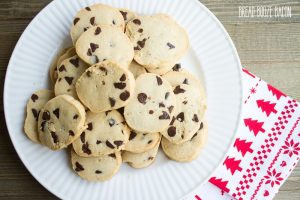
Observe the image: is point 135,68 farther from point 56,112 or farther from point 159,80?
point 56,112

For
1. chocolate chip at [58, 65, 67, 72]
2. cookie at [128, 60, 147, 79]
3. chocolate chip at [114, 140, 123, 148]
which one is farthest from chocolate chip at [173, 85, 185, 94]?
chocolate chip at [58, 65, 67, 72]

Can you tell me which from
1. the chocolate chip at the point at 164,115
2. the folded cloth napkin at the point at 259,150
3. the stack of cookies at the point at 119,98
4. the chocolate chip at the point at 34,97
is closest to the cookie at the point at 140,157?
the stack of cookies at the point at 119,98

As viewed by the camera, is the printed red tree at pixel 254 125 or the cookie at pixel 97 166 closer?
the cookie at pixel 97 166

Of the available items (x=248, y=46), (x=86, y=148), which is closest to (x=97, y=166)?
(x=86, y=148)

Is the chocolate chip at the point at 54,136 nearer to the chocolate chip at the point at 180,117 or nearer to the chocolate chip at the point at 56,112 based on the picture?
the chocolate chip at the point at 56,112

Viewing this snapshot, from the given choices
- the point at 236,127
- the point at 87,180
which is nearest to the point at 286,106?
the point at 236,127
